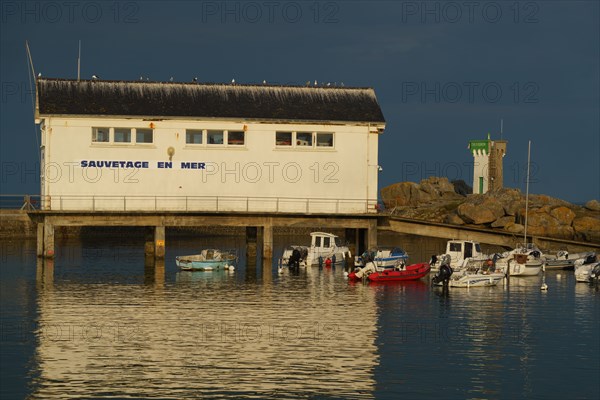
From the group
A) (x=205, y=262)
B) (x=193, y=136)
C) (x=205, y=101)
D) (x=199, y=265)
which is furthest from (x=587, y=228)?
(x=193, y=136)

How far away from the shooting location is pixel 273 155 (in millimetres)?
66438

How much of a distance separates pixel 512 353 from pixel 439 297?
650 inches

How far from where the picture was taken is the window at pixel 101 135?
64.6 meters

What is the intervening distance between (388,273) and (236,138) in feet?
44.9

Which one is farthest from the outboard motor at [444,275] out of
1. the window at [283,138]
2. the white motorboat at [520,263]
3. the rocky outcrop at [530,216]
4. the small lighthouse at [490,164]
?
the small lighthouse at [490,164]

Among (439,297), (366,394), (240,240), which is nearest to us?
(366,394)

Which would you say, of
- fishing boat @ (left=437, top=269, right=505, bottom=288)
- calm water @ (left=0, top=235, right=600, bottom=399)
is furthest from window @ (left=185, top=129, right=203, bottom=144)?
fishing boat @ (left=437, top=269, right=505, bottom=288)

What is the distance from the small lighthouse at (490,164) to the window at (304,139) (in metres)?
42.5

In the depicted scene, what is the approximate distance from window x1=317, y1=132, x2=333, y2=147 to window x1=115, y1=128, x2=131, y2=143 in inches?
500

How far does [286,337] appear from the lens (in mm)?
41531

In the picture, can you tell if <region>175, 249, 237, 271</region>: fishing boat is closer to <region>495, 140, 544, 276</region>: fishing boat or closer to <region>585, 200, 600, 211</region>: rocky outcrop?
<region>495, 140, 544, 276</region>: fishing boat

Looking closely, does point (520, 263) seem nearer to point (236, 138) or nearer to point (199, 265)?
point (236, 138)

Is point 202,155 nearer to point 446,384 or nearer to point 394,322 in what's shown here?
point 394,322

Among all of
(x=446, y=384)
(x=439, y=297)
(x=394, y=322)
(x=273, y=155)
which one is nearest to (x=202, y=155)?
(x=273, y=155)
